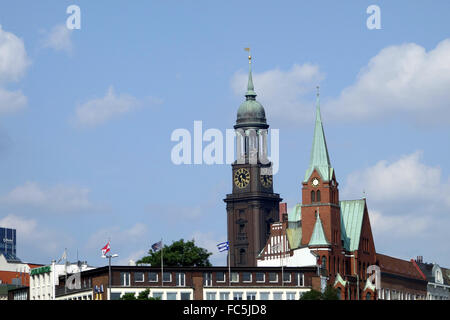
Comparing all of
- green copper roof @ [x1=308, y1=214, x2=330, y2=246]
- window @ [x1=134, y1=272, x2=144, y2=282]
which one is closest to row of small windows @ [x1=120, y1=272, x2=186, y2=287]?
window @ [x1=134, y1=272, x2=144, y2=282]

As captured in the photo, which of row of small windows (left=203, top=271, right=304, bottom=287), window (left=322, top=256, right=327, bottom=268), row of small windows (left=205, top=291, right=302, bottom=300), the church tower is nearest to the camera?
row of small windows (left=205, top=291, right=302, bottom=300)

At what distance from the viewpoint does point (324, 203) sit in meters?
191

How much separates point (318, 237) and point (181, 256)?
2278 cm

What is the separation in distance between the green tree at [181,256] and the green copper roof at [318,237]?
57.2 feet

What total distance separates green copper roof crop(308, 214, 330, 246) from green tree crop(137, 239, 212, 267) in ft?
57.2

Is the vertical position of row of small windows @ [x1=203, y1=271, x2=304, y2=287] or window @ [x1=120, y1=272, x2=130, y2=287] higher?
row of small windows @ [x1=203, y1=271, x2=304, y2=287]

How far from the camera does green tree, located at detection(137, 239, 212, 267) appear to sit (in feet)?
597

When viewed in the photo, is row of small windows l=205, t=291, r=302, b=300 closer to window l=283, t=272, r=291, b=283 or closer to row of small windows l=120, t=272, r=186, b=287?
window l=283, t=272, r=291, b=283
